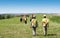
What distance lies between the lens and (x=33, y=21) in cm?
2178

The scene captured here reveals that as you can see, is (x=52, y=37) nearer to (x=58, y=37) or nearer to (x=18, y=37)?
(x=58, y=37)

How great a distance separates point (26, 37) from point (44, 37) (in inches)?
67.6

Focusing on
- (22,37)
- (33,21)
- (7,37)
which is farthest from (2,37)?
(33,21)

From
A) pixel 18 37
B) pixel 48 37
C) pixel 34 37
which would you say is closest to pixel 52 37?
pixel 48 37

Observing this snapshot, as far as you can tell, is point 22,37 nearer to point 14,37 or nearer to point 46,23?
point 14,37

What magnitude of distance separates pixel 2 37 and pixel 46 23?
4.54m

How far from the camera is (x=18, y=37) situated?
21.3m

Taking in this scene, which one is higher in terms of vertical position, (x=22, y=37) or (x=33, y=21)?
(x=33, y=21)

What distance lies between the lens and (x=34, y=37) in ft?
69.7

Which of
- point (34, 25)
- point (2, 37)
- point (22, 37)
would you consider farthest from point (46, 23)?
point (2, 37)

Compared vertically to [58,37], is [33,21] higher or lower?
higher

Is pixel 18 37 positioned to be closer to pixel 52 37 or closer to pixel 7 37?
pixel 7 37

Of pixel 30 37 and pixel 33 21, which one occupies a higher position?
pixel 33 21

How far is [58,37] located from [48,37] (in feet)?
3.40
